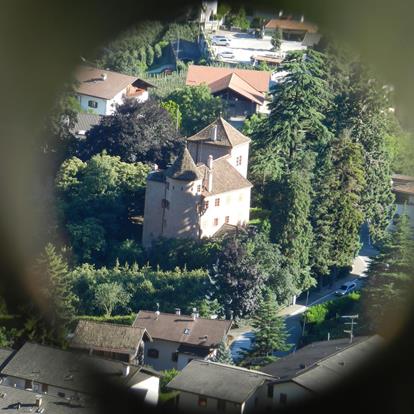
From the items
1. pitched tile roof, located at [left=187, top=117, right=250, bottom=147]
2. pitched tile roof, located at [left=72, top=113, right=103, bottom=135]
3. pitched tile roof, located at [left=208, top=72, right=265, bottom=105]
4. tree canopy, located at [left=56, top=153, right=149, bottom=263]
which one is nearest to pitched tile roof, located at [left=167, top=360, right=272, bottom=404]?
pitched tile roof, located at [left=72, top=113, right=103, bottom=135]

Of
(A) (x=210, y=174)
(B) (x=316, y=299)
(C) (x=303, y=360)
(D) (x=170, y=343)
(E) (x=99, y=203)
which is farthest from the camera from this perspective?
(A) (x=210, y=174)

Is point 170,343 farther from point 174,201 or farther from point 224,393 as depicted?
point 174,201

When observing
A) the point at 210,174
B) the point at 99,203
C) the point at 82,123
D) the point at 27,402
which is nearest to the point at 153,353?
the point at 82,123

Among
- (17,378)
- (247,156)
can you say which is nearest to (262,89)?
(247,156)

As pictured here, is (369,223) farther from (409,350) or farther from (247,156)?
(409,350)

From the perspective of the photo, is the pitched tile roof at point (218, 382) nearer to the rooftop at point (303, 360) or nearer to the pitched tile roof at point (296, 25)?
the rooftop at point (303, 360)

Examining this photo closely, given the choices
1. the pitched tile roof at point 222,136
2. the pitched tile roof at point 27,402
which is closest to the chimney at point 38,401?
the pitched tile roof at point 27,402
